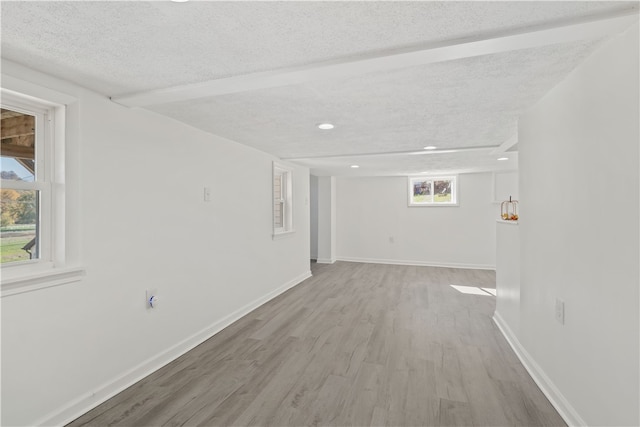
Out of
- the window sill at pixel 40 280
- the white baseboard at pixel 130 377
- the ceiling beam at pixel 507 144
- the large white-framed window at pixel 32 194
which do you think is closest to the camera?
the window sill at pixel 40 280

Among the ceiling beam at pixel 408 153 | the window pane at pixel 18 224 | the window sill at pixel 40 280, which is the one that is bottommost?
the window sill at pixel 40 280

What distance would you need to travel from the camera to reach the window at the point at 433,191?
6.73 m

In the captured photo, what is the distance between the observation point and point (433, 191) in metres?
6.88

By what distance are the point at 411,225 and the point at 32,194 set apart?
6.51 metres

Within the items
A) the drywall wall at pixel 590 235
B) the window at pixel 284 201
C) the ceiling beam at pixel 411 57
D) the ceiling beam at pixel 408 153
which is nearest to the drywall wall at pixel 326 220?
the window at pixel 284 201

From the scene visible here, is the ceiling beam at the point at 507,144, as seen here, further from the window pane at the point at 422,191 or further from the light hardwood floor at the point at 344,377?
the window pane at the point at 422,191

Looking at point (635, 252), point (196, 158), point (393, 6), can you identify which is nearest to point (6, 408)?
point (196, 158)

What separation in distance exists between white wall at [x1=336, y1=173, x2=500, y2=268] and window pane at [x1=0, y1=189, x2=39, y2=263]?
617cm

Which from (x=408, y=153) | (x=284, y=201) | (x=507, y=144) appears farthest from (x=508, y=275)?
(x=284, y=201)

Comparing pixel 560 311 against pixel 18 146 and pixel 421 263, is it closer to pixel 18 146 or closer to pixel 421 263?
pixel 18 146

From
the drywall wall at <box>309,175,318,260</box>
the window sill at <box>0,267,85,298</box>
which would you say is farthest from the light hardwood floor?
the drywall wall at <box>309,175,318,260</box>

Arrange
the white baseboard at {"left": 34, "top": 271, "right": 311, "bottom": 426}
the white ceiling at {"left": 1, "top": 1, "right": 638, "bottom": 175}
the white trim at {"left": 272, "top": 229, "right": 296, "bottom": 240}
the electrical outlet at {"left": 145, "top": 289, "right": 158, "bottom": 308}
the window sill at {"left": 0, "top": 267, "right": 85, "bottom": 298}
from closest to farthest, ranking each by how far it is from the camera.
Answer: the white ceiling at {"left": 1, "top": 1, "right": 638, "bottom": 175}, the window sill at {"left": 0, "top": 267, "right": 85, "bottom": 298}, the white baseboard at {"left": 34, "top": 271, "right": 311, "bottom": 426}, the electrical outlet at {"left": 145, "top": 289, "right": 158, "bottom": 308}, the white trim at {"left": 272, "top": 229, "right": 296, "bottom": 240}

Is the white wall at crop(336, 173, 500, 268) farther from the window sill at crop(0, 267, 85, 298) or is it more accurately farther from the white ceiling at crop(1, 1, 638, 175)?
the window sill at crop(0, 267, 85, 298)

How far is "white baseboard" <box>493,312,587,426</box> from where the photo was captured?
1751 mm
